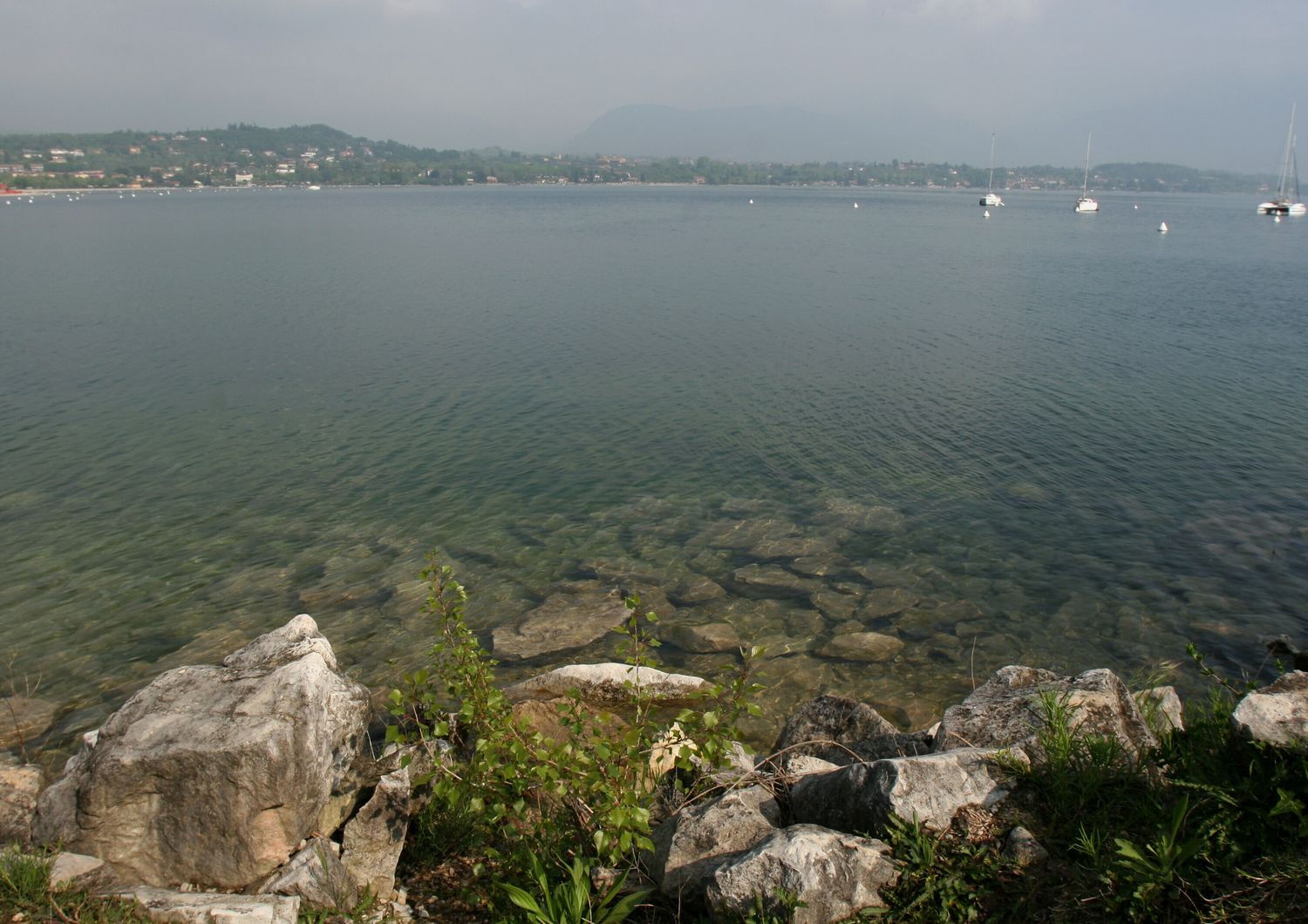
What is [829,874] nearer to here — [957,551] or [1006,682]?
[1006,682]

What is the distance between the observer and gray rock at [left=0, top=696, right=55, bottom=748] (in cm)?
1116

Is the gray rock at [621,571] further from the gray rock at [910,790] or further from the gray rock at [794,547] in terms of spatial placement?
the gray rock at [910,790]

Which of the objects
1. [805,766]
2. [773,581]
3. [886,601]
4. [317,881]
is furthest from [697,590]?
[317,881]

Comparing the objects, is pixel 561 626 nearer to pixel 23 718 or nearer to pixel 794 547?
pixel 794 547

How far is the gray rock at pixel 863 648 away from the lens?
13.3 metres

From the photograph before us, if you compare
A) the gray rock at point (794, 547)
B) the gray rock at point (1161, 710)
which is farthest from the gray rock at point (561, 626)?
the gray rock at point (1161, 710)

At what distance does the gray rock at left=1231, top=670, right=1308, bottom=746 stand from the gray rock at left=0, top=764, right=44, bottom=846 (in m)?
8.96

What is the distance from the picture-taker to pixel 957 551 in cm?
1661

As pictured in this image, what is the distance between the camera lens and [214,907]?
18.3ft

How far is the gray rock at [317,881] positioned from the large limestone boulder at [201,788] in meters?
0.27

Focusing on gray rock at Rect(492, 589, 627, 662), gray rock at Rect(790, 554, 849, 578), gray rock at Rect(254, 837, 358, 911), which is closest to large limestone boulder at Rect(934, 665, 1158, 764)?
gray rock at Rect(254, 837, 358, 911)

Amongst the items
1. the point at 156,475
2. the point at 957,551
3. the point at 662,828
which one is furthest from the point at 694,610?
the point at 156,475

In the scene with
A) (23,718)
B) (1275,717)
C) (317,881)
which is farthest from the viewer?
(23,718)

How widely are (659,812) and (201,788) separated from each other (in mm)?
3747
